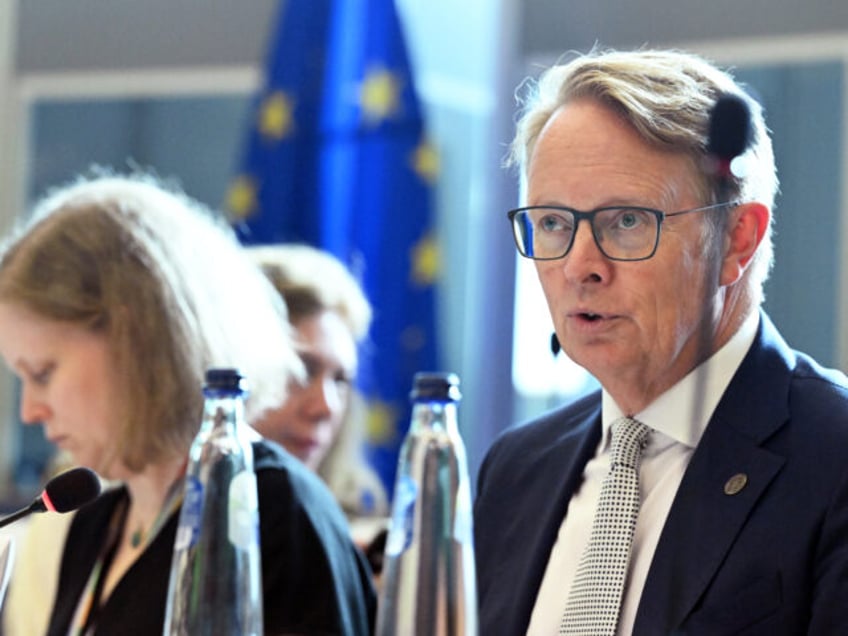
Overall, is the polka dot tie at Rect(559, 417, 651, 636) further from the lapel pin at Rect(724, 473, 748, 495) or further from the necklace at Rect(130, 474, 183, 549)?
the necklace at Rect(130, 474, 183, 549)

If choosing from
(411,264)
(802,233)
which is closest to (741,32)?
(802,233)

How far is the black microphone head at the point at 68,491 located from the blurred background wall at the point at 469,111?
2025 mm

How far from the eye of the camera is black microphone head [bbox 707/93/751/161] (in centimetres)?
137

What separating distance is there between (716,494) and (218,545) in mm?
550

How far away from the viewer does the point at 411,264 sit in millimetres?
3434

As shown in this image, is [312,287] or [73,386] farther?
[312,287]

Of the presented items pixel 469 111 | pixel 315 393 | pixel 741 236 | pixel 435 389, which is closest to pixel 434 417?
pixel 435 389

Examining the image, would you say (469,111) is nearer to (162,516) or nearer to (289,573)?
(162,516)

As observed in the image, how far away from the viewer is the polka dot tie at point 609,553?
1.38 metres

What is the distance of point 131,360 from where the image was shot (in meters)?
1.86

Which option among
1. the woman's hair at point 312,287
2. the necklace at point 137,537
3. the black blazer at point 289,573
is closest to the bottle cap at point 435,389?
the black blazer at point 289,573

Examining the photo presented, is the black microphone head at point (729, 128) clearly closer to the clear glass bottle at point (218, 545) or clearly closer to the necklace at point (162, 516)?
the clear glass bottle at point (218, 545)

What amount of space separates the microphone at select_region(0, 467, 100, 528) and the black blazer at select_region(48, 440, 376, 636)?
19.5 inches

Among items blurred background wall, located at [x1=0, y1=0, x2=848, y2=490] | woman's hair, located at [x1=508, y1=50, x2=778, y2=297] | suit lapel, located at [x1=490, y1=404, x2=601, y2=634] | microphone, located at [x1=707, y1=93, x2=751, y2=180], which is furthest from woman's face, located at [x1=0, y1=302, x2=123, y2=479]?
blurred background wall, located at [x1=0, y1=0, x2=848, y2=490]
